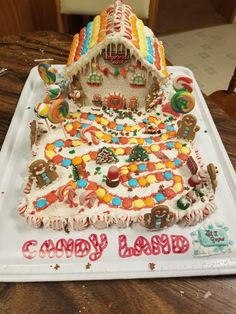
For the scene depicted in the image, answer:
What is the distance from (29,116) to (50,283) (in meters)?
1.00

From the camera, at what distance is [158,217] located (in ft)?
4.42

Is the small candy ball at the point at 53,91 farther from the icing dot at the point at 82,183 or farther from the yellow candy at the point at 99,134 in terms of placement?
the icing dot at the point at 82,183

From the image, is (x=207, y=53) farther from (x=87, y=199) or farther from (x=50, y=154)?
(x=87, y=199)

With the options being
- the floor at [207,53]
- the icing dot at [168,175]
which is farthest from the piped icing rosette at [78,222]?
the floor at [207,53]

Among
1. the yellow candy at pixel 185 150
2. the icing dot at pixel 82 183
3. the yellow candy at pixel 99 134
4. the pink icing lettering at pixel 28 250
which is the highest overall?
the yellow candy at pixel 185 150

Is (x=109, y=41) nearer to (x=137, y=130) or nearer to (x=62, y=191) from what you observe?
(x=137, y=130)

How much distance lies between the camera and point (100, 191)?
1496mm

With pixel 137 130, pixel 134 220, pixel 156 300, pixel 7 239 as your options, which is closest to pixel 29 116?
pixel 137 130

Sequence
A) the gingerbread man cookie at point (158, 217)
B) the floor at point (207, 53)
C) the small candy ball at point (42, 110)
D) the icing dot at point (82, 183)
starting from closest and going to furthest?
the gingerbread man cookie at point (158, 217), the icing dot at point (82, 183), the small candy ball at point (42, 110), the floor at point (207, 53)

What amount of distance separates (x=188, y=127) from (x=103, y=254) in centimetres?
77

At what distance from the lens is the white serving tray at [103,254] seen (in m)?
1.30

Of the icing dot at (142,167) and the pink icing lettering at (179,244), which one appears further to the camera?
the icing dot at (142,167)

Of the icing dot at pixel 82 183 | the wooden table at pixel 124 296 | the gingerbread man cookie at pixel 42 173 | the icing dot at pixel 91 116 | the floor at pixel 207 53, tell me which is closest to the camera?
→ the wooden table at pixel 124 296

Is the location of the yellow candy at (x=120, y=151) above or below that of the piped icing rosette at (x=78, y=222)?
above
